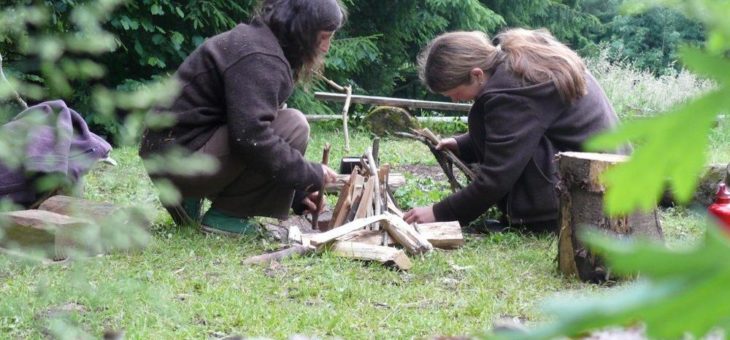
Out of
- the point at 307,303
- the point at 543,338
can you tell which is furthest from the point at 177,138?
the point at 543,338

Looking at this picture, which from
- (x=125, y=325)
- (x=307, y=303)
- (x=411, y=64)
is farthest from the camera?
(x=411, y=64)

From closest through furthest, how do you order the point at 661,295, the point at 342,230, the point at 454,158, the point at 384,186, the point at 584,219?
the point at 661,295 < the point at 584,219 < the point at 342,230 < the point at 384,186 < the point at 454,158

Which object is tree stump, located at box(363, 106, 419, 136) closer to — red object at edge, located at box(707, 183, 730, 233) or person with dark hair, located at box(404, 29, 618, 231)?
person with dark hair, located at box(404, 29, 618, 231)

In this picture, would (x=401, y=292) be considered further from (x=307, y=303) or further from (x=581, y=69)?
(x=581, y=69)

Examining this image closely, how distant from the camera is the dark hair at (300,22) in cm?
484

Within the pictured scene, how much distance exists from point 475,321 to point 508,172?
1482mm

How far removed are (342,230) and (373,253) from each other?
30cm

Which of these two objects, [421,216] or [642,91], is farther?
[642,91]

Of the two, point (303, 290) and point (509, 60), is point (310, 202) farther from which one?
point (303, 290)

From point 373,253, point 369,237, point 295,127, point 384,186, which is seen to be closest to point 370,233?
point 369,237

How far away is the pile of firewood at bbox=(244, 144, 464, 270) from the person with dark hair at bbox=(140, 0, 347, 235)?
279 mm

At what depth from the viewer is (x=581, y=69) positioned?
515 centimetres

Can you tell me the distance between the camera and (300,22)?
191 inches

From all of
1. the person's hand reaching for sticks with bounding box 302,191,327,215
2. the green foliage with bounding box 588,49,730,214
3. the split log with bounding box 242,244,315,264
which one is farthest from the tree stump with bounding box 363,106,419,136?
the green foliage with bounding box 588,49,730,214
